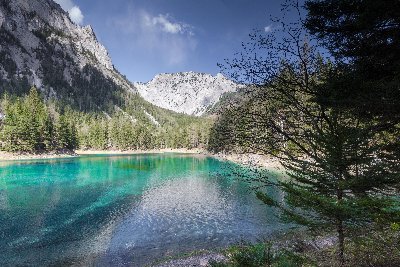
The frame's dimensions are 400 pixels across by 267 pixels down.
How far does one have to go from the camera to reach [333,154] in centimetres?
1033

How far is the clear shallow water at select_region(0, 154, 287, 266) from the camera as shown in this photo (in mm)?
24609

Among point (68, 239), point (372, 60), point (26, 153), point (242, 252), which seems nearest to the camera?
point (242, 252)

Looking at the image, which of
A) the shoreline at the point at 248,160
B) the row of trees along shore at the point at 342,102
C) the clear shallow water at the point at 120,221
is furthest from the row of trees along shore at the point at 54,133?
the row of trees along shore at the point at 342,102

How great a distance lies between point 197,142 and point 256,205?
153354 mm

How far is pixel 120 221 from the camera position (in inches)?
1346

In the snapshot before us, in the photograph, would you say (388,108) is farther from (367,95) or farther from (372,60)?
(372,60)

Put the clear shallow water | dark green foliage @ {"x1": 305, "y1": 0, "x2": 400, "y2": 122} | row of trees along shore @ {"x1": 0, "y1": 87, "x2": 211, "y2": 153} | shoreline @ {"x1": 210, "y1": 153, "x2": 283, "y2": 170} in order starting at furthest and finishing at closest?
row of trees along shore @ {"x1": 0, "y1": 87, "x2": 211, "y2": 153}, the clear shallow water, shoreline @ {"x1": 210, "y1": 153, "x2": 283, "y2": 170}, dark green foliage @ {"x1": 305, "y1": 0, "x2": 400, "y2": 122}

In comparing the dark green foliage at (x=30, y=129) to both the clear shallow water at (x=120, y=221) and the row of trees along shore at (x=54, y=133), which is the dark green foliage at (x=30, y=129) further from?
the clear shallow water at (x=120, y=221)

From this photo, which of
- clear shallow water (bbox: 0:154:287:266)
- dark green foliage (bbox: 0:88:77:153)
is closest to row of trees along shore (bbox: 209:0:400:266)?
clear shallow water (bbox: 0:154:287:266)

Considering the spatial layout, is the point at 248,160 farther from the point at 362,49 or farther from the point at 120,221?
the point at 120,221

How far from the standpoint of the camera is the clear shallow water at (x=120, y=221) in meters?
24.6

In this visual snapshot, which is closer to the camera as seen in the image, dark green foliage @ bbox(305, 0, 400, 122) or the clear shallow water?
dark green foliage @ bbox(305, 0, 400, 122)

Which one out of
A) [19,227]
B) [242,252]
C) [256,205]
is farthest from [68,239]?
[242,252]

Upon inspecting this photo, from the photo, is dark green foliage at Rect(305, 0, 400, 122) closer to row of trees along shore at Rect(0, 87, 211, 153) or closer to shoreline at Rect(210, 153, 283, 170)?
shoreline at Rect(210, 153, 283, 170)
